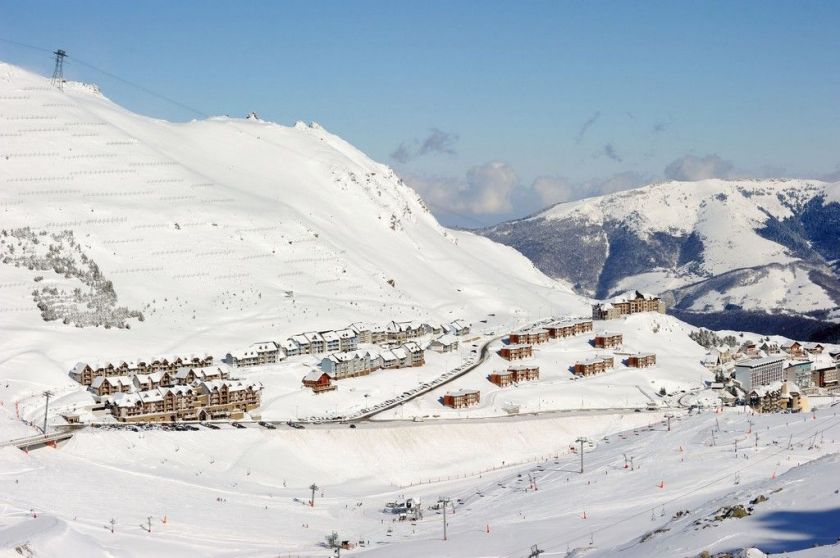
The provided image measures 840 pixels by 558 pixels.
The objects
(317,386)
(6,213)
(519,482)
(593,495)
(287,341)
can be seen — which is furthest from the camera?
(6,213)

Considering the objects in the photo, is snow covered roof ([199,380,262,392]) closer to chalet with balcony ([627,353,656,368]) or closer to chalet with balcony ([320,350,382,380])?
chalet with balcony ([320,350,382,380])

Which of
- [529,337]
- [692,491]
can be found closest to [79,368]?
[529,337]

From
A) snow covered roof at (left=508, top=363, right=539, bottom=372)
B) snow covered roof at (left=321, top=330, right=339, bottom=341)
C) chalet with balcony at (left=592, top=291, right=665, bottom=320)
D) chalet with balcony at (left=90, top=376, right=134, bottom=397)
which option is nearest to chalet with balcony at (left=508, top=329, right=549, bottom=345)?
snow covered roof at (left=508, top=363, right=539, bottom=372)

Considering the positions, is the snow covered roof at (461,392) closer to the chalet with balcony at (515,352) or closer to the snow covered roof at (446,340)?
the chalet with balcony at (515,352)

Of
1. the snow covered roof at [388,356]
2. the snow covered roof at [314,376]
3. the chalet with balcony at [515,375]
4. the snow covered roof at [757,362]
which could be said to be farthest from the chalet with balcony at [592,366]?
the snow covered roof at [314,376]

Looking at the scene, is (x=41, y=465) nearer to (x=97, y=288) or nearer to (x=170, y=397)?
(x=170, y=397)

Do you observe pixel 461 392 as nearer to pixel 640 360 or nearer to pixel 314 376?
pixel 314 376

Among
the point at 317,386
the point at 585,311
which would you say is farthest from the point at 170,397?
the point at 585,311
